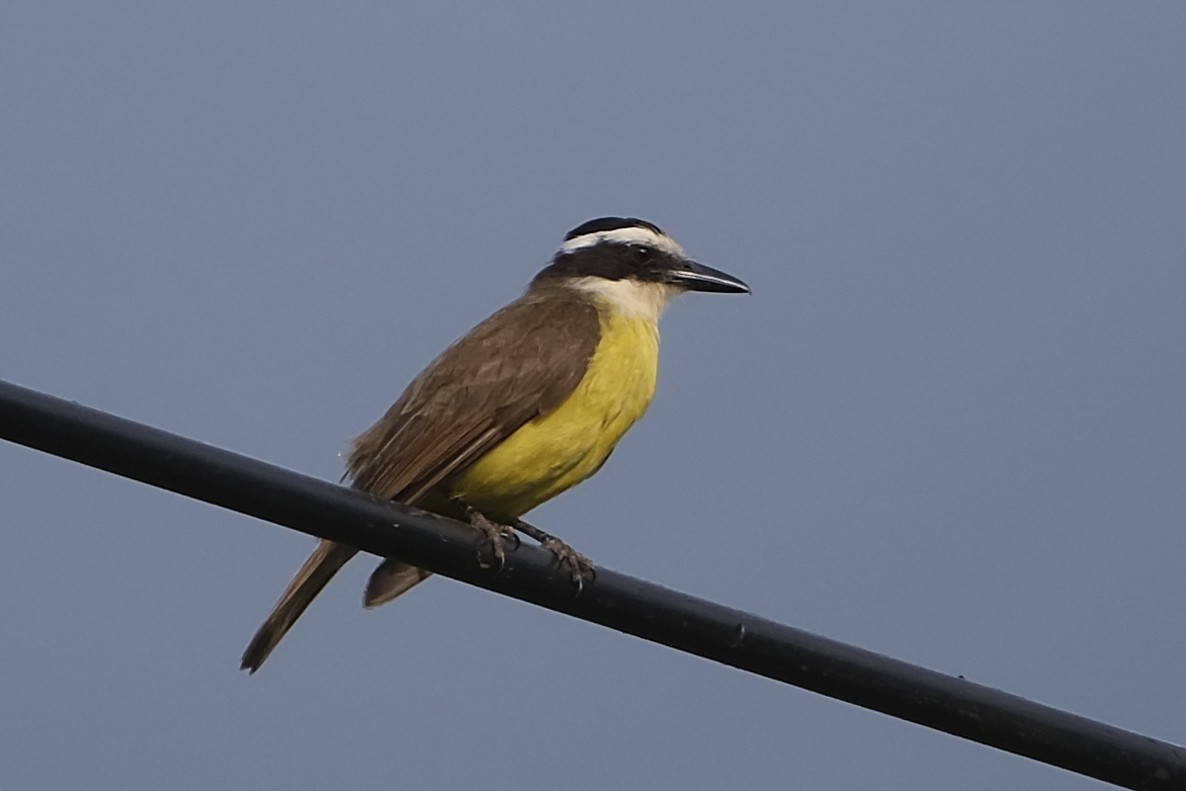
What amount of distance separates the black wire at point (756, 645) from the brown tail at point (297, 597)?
204cm

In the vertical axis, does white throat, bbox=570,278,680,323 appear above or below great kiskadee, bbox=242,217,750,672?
above

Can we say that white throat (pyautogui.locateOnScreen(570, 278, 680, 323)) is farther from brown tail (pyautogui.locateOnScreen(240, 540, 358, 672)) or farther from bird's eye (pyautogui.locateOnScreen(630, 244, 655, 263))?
brown tail (pyautogui.locateOnScreen(240, 540, 358, 672))

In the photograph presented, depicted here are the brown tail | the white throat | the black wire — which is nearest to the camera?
the black wire

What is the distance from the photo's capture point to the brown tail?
6500 mm

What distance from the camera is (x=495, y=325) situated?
760 cm

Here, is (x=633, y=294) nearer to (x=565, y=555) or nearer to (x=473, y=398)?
(x=473, y=398)

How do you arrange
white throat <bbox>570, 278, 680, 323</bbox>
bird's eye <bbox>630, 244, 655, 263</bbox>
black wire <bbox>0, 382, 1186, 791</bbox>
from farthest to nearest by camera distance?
1. bird's eye <bbox>630, 244, 655, 263</bbox>
2. white throat <bbox>570, 278, 680, 323</bbox>
3. black wire <bbox>0, 382, 1186, 791</bbox>

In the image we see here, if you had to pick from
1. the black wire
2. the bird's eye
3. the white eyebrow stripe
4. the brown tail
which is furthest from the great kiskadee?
the black wire

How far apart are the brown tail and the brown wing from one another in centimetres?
29

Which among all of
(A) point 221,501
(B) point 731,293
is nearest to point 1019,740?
(A) point 221,501

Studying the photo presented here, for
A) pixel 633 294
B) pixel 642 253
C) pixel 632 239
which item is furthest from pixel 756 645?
pixel 632 239

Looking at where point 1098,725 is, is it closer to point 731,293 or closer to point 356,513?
point 356,513

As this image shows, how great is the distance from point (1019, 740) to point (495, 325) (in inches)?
145

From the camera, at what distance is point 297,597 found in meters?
6.68
